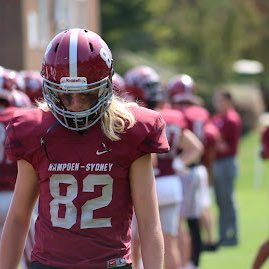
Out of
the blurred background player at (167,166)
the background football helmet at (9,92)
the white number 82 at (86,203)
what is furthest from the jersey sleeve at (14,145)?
the blurred background player at (167,166)

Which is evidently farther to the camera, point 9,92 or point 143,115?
point 9,92

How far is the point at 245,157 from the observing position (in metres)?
32.4

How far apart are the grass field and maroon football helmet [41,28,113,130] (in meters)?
6.95

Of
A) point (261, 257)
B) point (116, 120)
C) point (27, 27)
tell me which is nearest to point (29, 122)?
point (116, 120)

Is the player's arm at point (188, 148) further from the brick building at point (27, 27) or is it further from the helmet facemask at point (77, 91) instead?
the brick building at point (27, 27)

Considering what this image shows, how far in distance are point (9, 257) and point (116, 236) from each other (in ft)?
1.58

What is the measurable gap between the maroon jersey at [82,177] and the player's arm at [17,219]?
0.07 metres

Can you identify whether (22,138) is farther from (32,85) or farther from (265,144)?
(32,85)

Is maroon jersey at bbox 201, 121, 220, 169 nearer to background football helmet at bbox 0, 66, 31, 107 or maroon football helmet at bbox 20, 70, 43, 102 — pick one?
maroon football helmet at bbox 20, 70, 43, 102

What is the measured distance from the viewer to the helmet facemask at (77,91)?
14.0 ft

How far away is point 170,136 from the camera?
339 inches

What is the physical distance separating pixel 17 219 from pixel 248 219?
40.6ft

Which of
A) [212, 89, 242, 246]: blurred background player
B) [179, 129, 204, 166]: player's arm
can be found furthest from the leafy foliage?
[179, 129, 204, 166]: player's arm

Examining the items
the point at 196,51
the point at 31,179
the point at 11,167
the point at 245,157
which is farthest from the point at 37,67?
the point at 196,51
